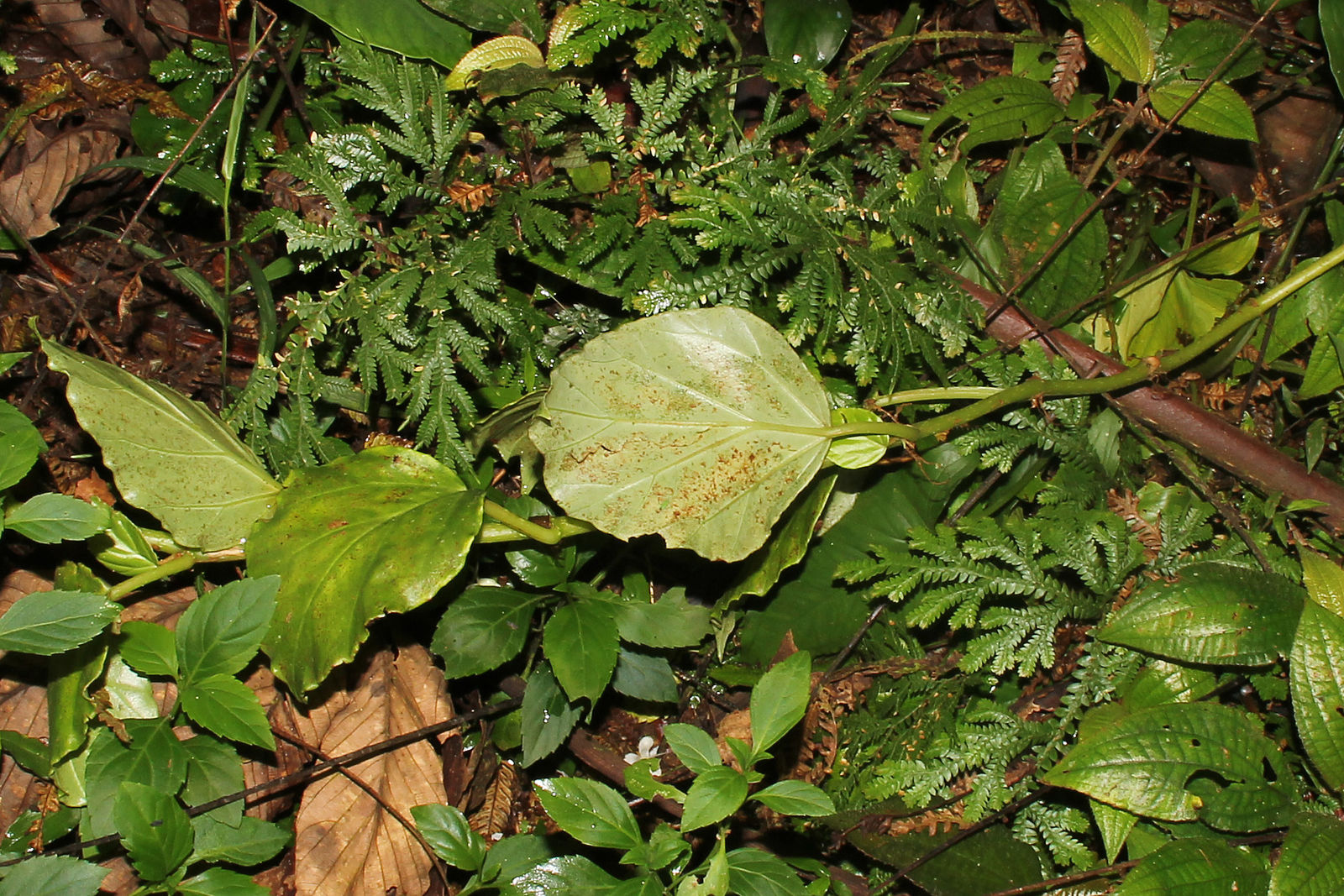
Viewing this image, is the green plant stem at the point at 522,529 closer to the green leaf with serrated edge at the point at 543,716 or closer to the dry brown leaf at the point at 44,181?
the green leaf with serrated edge at the point at 543,716

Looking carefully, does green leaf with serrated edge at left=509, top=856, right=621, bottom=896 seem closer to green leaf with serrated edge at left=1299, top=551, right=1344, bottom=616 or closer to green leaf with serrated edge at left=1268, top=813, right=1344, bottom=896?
green leaf with serrated edge at left=1268, top=813, right=1344, bottom=896

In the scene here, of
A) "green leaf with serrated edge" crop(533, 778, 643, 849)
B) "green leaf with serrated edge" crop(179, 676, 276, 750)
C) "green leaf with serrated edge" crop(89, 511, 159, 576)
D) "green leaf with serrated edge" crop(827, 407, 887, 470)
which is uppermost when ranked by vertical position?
"green leaf with serrated edge" crop(827, 407, 887, 470)

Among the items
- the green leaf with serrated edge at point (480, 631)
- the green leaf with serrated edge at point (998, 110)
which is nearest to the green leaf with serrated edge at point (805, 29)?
the green leaf with serrated edge at point (998, 110)

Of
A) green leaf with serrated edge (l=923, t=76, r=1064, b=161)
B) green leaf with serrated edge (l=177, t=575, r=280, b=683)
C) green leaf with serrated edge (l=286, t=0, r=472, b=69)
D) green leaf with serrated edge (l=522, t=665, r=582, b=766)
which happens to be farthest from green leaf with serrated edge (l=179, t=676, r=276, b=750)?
green leaf with serrated edge (l=923, t=76, r=1064, b=161)

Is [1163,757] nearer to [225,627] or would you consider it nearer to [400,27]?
[225,627]

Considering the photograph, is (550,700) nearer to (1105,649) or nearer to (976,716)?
(976,716)
